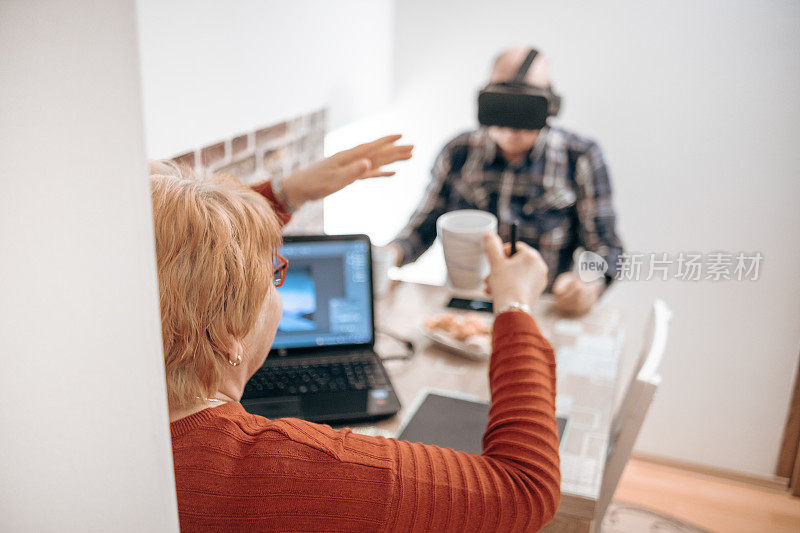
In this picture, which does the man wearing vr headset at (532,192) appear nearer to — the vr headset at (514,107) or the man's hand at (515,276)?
the vr headset at (514,107)

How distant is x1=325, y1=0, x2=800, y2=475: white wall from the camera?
1.54 meters

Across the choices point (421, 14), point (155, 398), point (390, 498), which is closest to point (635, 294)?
point (421, 14)

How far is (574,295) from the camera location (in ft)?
4.66

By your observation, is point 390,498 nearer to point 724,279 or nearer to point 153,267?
point 153,267

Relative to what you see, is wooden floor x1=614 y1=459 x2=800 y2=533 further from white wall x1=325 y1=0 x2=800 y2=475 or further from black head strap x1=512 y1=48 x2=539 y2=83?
black head strap x1=512 y1=48 x2=539 y2=83

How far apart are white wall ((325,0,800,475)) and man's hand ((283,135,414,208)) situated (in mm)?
1028

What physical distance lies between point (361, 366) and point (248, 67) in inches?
28.1

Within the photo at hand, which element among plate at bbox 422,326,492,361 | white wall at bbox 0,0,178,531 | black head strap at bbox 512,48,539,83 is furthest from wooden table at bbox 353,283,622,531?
white wall at bbox 0,0,178,531

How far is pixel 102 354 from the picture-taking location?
0.26 m

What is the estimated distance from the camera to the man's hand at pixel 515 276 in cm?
77

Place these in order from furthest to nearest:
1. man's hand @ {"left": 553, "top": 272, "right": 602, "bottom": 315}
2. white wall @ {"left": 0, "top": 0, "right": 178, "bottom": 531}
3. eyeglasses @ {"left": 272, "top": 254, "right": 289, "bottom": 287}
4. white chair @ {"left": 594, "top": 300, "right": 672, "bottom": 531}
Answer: man's hand @ {"left": 553, "top": 272, "right": 602, "bottom": 315}, white chair @ {"left": 594, "top": 300, "right": 672, "bottom": 531}, eyeglasses @ {"left": 272, "top": 254, "right": 289, "bottom": 287}, white wall @ {"left": 0, "top": 0, "right": 178, "bottom": 531}

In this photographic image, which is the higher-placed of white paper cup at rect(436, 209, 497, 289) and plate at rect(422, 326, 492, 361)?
white paper cup at rect(436, 209, 497, 289)

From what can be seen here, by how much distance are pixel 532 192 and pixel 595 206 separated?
0.18 m

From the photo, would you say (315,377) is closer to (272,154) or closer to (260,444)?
(260,444)
